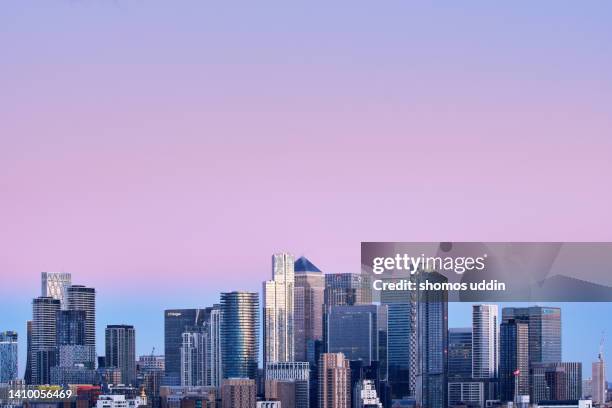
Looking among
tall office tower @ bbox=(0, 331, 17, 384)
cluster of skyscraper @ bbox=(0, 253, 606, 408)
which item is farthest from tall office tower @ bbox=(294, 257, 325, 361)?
tall office tower @ bbox=(0, 331, 17, 384)

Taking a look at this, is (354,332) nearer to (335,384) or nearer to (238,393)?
(335,384)

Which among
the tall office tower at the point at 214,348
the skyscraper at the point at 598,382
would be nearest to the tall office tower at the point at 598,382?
the skyscraper at the point at 598,382

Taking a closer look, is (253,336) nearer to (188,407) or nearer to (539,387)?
(188,407)

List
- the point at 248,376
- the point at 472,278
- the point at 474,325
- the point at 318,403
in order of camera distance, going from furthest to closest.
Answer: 1. the point at 248,376
2. the point at 318,403
3. the point at 474,325
4. the point at 472,278

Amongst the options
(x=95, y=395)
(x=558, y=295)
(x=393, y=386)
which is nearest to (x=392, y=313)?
(x=393, y=386)

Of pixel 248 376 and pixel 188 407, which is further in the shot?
pixel 248 376

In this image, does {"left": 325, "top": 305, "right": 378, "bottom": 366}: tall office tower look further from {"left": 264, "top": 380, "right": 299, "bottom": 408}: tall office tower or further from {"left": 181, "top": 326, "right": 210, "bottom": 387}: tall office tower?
{"left": 181, "top": 326, "right": 210, "bottom": 387}: tall office tower
